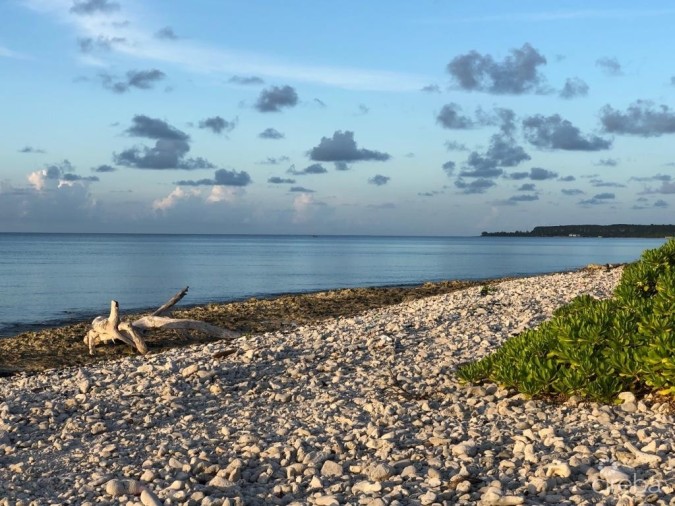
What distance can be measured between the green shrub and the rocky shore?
23 cm

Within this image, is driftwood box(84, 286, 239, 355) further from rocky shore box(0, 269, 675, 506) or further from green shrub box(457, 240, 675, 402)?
green shrub box(457, 240, 675, 402)

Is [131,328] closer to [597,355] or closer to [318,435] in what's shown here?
[318,435]

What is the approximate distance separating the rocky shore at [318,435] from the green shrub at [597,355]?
231 mm

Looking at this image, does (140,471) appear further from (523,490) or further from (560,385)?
(560,385)

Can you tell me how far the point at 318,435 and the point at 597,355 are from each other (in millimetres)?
3782

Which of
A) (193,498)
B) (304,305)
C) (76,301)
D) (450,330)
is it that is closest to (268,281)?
(76,301)

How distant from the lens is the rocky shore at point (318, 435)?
20.7ft

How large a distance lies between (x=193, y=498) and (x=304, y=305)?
2160cm

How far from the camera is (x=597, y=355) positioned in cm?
890

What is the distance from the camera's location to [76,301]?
34250mm

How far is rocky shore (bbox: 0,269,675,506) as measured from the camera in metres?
6.31

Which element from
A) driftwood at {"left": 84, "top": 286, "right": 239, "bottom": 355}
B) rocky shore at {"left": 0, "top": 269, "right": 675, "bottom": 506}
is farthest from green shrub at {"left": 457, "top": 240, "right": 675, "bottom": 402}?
driftwood at {"left": 84, "top": 286, "right": 239, "bottom": 355}

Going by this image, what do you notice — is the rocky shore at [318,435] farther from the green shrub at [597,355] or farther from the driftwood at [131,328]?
the driftwood at [131,328]

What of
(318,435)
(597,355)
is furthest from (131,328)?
(597,355)
